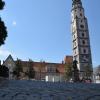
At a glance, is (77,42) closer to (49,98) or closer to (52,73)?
(52,73)

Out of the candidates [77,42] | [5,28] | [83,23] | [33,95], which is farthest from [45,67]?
[33,95]

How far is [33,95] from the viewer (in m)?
13.8

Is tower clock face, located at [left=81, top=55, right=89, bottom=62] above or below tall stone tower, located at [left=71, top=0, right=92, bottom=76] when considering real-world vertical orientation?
below

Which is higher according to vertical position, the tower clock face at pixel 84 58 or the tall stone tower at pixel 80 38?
the tall stone tower at pixel 80 38

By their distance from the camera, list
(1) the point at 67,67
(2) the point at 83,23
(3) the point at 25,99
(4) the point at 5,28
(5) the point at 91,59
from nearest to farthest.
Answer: (3) the point at 25,99
(4) the point at 5,28
(1) the point at 67,67
(5) the point at 91,59
(2) the point at 83,23

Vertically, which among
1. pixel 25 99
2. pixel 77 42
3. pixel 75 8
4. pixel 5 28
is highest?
pixel 75 8

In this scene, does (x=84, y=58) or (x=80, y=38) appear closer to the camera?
(x=84, y=58)

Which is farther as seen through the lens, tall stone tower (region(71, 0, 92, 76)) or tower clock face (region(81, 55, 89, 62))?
tower clock face (region(81, 55, 89, 62))

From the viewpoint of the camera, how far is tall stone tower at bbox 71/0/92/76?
8631cm

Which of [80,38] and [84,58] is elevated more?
[80,38]

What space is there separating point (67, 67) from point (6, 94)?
57.9 metres

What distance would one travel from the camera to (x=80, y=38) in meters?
90.6

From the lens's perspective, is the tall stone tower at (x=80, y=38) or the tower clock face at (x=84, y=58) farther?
the tower clock face at (x=84, y=58)

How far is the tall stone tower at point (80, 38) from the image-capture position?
8631cm
